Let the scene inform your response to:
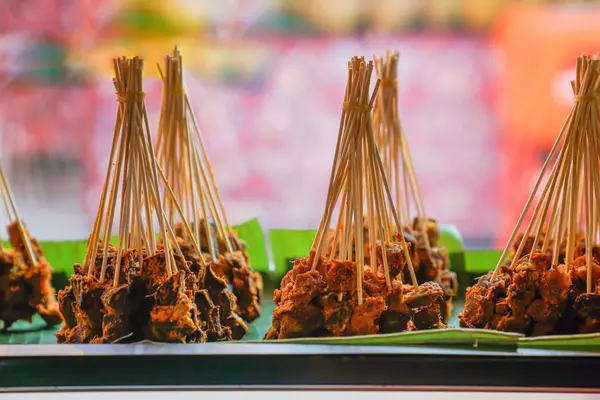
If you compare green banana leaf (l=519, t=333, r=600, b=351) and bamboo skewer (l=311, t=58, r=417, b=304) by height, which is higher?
bamboo skewer (l=311, t=58, r=417, b=304)

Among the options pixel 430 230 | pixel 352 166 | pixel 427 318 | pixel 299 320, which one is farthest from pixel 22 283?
pixel 430 230

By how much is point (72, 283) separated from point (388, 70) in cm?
102

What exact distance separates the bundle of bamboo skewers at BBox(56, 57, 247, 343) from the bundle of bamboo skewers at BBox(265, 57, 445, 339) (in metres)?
0.20

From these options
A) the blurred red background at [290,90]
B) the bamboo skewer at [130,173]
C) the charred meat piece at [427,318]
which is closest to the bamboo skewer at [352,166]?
the charred meat piece at [427,318]

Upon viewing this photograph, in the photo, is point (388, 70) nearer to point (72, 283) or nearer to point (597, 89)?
point (597, 89)

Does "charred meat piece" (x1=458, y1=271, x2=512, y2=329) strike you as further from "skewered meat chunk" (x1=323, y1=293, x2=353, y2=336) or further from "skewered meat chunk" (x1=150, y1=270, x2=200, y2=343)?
"skewered meat chunk" (x1=150, y1=270, x2=200, y2=343)

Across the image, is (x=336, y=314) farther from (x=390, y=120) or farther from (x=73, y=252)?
(x=73, y=252)

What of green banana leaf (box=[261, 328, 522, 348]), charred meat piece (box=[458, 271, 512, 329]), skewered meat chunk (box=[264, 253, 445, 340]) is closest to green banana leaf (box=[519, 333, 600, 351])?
green banana leaf (box=[261, 328, 522, 348])

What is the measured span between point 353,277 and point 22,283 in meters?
0.88

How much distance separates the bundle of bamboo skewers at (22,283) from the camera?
6.31ft

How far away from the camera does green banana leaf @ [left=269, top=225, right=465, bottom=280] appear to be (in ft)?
7.77

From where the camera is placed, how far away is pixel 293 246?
238 centimetres

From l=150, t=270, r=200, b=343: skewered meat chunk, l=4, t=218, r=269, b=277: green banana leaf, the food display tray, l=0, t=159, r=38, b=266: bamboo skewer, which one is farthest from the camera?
l=4, t=218, r=269, b=277: green banana leaf

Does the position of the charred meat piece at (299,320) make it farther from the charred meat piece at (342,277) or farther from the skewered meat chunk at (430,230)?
the skewered meat chunk at (430,230)
